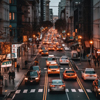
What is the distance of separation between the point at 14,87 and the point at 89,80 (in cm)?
1026

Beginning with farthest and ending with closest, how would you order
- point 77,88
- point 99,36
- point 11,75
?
point 99,36
point 11,75
point 77,88

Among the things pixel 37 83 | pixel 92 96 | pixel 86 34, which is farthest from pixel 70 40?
pixel 92 96

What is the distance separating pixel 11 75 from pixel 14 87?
6.61 feet

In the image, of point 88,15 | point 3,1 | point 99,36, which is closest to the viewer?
point 3,1

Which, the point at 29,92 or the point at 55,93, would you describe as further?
the point at 29,92

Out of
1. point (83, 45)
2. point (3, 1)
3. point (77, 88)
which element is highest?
point (3, 1)

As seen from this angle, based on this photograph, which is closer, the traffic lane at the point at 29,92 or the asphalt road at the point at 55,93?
the asphalt road at the point at 55,93

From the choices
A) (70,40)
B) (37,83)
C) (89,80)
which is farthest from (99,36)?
(70,40)

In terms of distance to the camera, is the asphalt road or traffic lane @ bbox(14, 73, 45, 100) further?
traffic lane @ bbox(14, 73, 45, 100)

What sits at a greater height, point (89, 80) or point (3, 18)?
point (3, 18)

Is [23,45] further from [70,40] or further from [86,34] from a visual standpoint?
[70,40]

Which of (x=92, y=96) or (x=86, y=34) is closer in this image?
(x=92, y=96)

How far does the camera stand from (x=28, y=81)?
28.2 meters

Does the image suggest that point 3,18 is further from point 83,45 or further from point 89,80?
point 83,45
